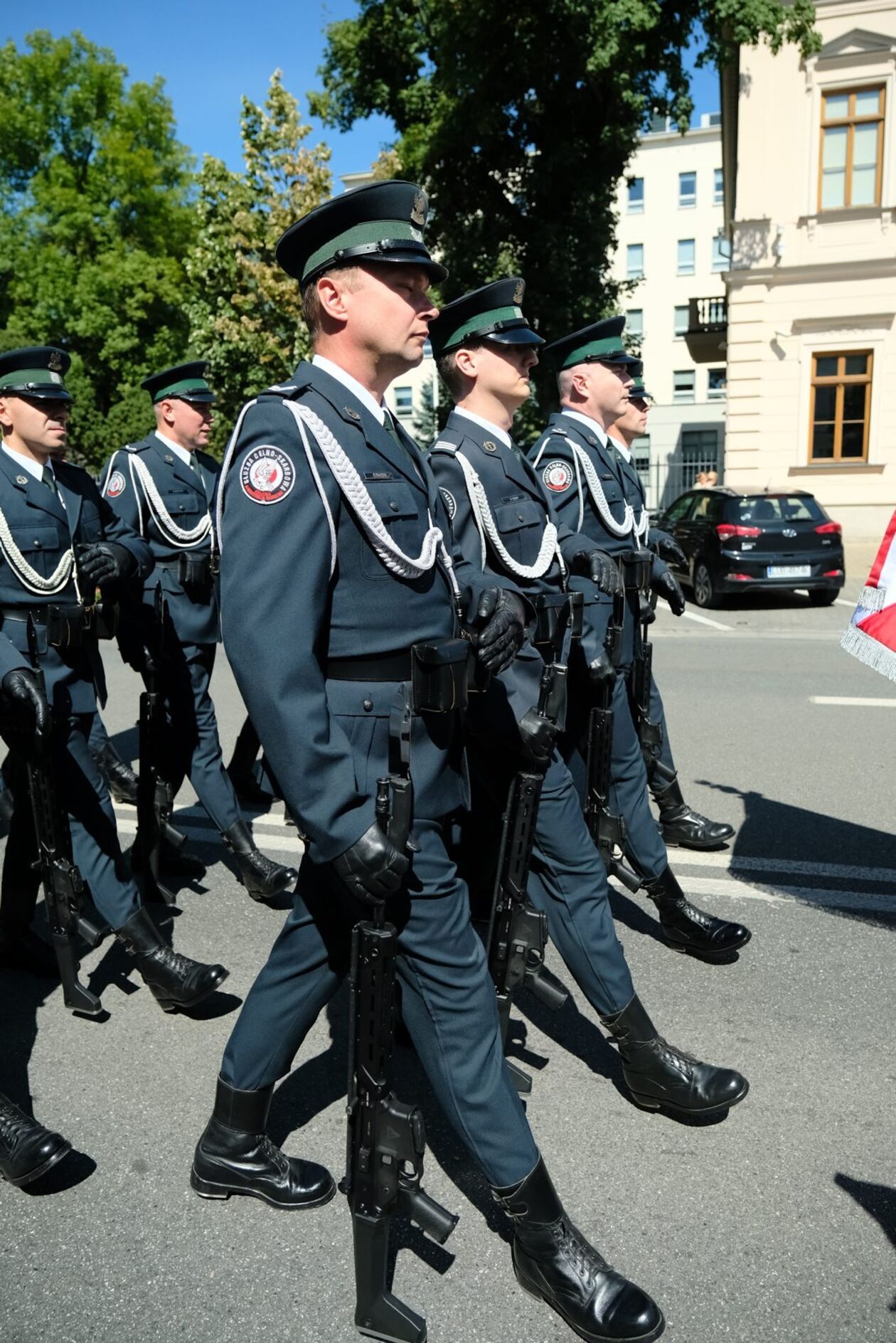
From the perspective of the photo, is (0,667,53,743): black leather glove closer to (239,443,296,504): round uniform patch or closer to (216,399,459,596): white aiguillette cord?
(216,399,459,596): white aiguillette cord

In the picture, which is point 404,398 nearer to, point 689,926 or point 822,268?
point 822,268

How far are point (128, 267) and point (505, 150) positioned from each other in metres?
16.2

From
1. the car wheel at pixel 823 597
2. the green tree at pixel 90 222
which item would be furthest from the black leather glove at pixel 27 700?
the green tree at pixel 90 222

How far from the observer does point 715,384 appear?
161 ft

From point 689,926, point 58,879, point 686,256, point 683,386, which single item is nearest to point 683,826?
point 689,926

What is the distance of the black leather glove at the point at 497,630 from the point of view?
254 centimetres

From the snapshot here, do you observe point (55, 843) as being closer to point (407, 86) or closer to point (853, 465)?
point (853, 465)

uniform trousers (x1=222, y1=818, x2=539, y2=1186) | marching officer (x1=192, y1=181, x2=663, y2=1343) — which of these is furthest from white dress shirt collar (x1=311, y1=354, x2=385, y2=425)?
uniform trousers (x1=222, y1=818, x2=539, y2=1186)

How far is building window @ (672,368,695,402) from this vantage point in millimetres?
49500

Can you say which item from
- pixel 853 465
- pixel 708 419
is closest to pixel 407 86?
pixel 853 465

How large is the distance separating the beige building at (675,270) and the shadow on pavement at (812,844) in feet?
145

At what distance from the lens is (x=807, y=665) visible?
9711 mm

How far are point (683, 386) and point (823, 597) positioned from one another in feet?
124

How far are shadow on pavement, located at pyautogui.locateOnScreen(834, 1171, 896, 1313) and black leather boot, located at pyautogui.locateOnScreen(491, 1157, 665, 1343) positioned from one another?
60 centimetres
